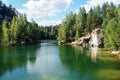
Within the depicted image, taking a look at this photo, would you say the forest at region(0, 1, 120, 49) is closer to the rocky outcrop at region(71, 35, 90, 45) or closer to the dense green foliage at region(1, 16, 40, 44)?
the dense green foliage at region(1, 16, 40, 44)

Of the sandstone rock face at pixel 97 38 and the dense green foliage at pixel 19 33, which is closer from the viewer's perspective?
the sandstone rock face at pixel 97 38

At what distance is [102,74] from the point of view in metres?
42.3

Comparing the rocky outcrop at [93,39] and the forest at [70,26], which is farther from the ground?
the forest at [70,26]

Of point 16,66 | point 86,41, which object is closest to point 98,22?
point 86,41

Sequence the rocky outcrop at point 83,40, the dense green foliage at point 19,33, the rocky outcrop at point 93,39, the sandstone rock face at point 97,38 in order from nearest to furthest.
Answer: the sandstone rock face at point 97,38 < the rocky outcrop at point 93,39 < the rocky outcrop at point 83,40 < the dense green foliage at point 19,33

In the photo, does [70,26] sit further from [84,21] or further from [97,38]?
[97,38]

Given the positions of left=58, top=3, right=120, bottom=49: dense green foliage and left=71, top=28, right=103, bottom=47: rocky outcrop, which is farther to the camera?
left=58, top=3, right=120, bottom=49: dense green foliage

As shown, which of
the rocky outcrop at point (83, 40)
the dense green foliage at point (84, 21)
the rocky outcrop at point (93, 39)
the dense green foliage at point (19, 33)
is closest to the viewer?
the rocky outcrop at point (93, 39)

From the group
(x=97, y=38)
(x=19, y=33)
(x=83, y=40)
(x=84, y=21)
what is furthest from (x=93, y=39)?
(x=19, y=33)

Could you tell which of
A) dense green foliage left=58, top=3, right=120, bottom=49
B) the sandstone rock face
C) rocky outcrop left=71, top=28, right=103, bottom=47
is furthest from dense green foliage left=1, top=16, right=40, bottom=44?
the sandstone rock face

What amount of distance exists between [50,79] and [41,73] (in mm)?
5935

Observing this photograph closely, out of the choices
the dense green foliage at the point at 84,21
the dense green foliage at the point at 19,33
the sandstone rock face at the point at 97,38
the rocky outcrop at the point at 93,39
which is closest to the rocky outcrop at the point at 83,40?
the rocky outcrop at the point at 93,39

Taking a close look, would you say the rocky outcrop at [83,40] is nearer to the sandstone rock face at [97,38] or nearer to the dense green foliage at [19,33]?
the sandstone rock face at [97,38]

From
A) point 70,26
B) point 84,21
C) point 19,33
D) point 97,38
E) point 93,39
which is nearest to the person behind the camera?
point 97,38
